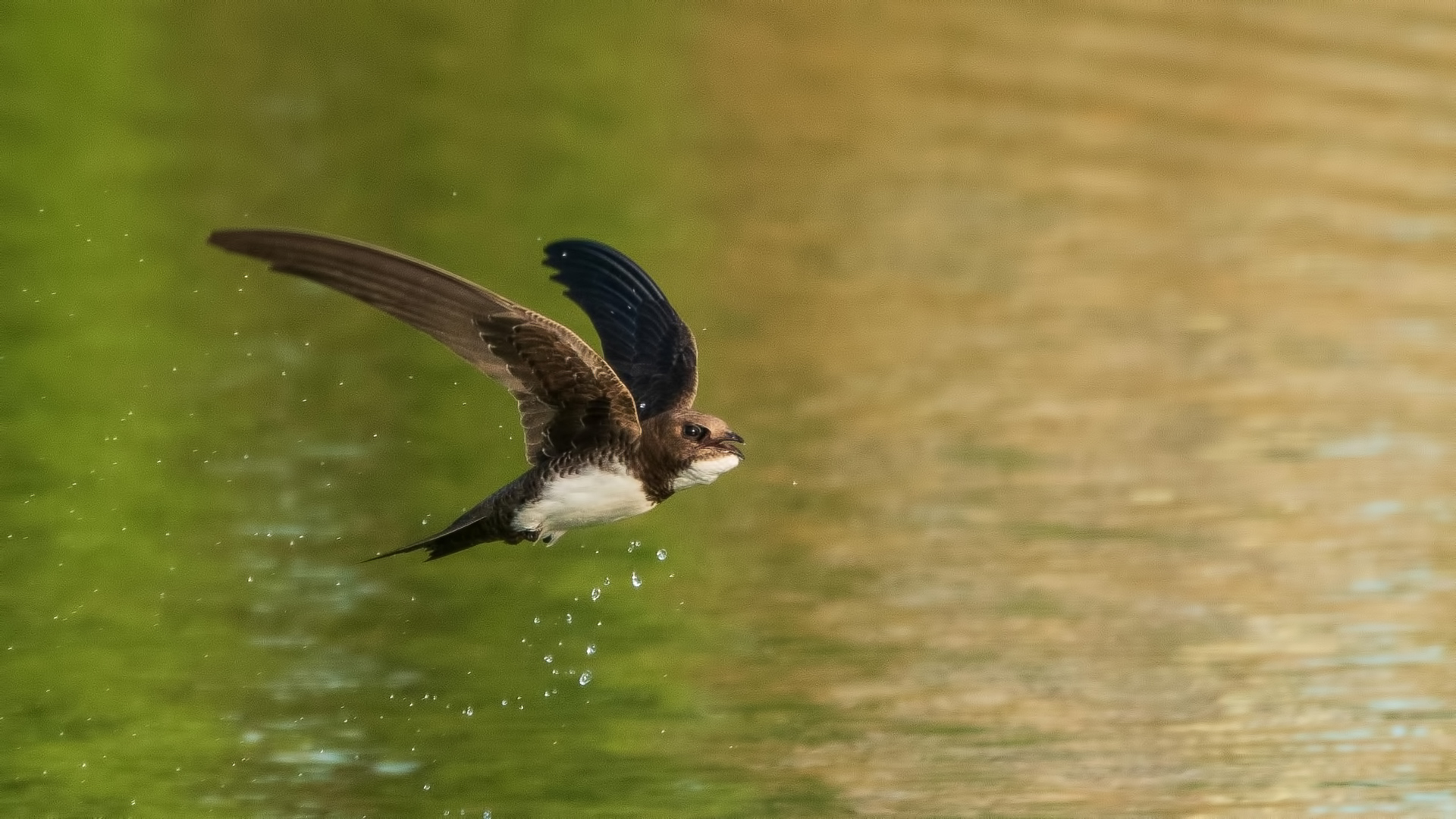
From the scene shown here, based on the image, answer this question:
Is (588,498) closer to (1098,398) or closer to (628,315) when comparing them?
(628,315)

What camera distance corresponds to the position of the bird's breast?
24.2 ft

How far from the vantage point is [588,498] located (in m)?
7.41

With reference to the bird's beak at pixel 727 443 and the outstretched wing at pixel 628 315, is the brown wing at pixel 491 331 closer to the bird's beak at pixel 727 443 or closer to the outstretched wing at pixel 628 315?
the bird's beak at pixel 727 443

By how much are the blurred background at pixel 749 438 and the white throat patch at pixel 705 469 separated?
1868 millimetres

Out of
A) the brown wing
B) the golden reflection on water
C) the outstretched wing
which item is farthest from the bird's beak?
the golden reflection on water

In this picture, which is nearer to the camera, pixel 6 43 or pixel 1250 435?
pixel 1250 435

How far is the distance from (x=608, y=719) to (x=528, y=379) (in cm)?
284

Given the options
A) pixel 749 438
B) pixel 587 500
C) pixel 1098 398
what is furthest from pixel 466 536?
pixel 1098 398

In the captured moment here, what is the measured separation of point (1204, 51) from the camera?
28.1m

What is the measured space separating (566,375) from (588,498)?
0.42 meters

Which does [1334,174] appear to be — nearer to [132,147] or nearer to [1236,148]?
[1236,148]

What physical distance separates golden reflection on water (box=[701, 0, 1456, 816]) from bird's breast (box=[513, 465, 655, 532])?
7.08 feet

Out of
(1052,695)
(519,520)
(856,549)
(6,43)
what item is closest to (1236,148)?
(6,43)

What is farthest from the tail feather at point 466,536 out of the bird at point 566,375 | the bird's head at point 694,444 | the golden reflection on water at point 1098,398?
the golden reflection on water at point 1098,398
